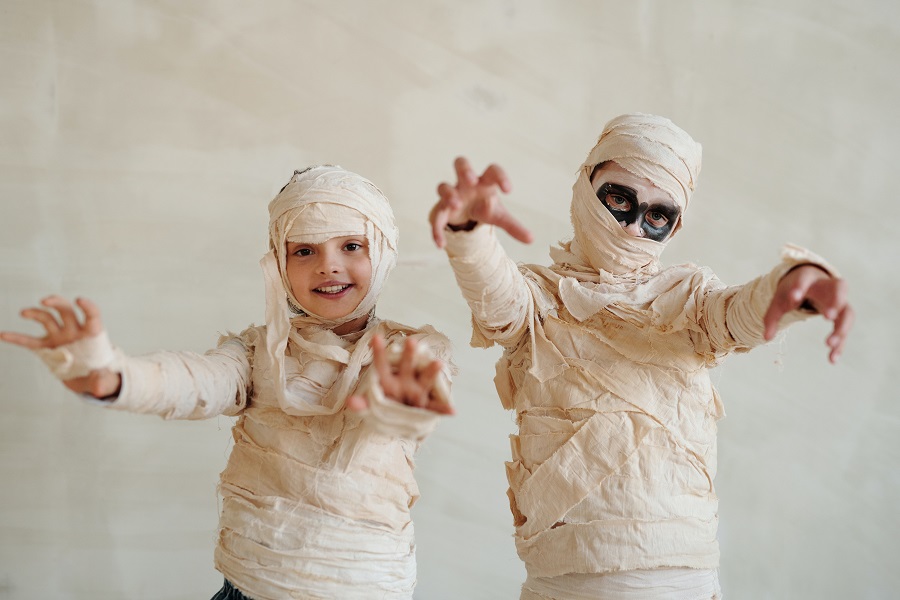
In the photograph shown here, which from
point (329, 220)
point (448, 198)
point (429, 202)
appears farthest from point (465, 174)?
point (429, 202)

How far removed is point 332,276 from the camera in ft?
5.40

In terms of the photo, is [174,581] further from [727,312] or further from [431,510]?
[727,312]

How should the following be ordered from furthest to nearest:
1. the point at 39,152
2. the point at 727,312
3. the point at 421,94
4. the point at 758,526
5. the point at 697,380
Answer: the point at 758,526 < the point at 421,94 < the point at 39,152 < the point at 697,380 < the point at 727,312

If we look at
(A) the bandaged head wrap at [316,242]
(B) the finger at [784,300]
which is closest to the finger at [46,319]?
(A) the bandaged head wrap at [316,242]

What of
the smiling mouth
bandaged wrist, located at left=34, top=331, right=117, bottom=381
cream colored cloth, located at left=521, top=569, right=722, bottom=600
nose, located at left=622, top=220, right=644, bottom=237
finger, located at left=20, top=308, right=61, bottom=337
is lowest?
cream colored cloth, located at left=521, top=569, right=722, bottom=600

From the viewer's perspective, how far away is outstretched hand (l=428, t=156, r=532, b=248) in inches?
56.1

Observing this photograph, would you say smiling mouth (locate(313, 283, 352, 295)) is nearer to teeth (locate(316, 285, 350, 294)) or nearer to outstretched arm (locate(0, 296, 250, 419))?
teeth (locate(316, 285, 350, 294))

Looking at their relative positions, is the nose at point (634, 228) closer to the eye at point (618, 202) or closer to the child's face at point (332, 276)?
the eye at point (618, 202)

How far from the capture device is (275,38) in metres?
2.57

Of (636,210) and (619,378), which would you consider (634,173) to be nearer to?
(636,210)

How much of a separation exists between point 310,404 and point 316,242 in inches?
11.0

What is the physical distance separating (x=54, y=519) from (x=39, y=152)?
3.17 ft

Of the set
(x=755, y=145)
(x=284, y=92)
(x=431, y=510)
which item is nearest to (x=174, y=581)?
(x=431, y=510)

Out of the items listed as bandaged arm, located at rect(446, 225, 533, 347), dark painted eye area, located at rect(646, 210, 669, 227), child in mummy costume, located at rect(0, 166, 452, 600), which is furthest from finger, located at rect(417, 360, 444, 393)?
dark painted eye area, located at rect(646, 210, 669, 227)
